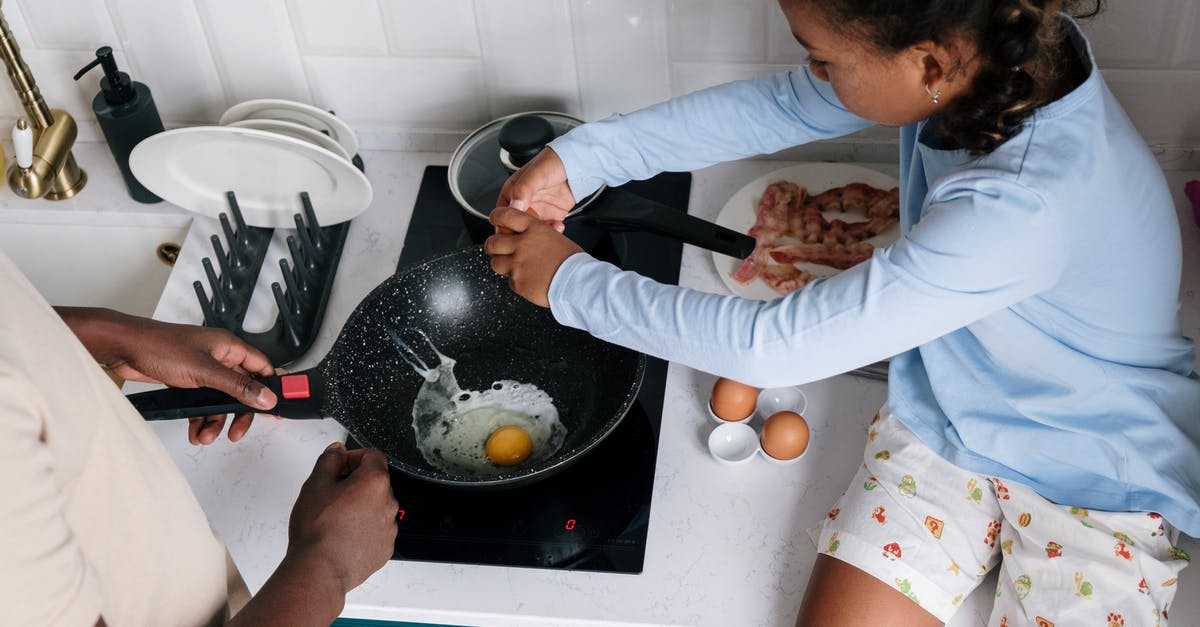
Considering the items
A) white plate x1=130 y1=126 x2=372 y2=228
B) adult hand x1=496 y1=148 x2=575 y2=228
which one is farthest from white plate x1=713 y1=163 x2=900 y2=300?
white plate x1=130 y1=126 x2=372 y2=228

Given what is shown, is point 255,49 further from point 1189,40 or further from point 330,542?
point 1189,40

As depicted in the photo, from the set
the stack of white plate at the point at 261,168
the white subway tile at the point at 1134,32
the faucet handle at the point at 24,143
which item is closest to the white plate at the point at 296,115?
the stack of white plate at the point at 261,168

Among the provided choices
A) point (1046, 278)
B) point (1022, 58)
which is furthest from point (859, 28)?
point (1046, 278)

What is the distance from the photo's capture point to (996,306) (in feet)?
2.93

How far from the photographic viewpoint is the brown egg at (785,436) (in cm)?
111

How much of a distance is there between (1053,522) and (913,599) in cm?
16

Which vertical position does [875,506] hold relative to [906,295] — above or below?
below

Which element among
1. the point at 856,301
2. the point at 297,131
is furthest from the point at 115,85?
the point at 856,301

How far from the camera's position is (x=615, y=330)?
99 centimetres

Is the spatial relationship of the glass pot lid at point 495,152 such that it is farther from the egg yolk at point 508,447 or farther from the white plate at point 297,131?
the egg yolk at point 508,447

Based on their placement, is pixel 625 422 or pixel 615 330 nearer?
pixel 615 330

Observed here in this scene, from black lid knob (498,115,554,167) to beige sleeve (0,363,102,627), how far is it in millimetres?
759

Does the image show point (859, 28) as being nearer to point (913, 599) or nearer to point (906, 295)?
point (906, 295)

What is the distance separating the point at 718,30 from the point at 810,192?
9.4 inches
